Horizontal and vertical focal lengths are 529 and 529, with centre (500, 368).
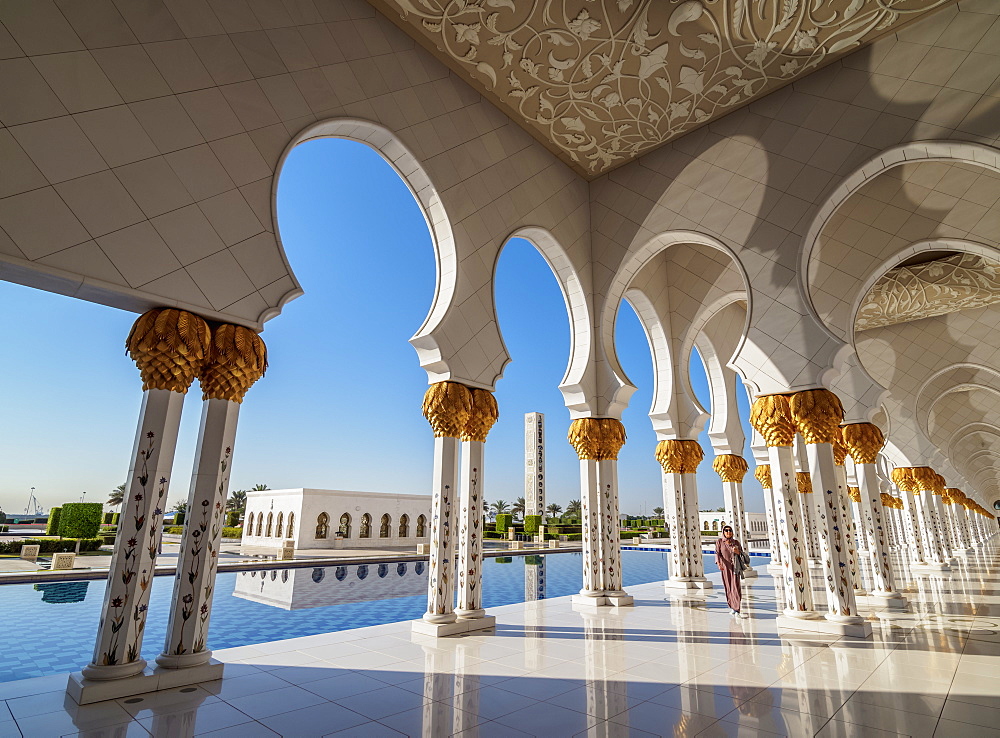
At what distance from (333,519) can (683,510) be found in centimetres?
1386

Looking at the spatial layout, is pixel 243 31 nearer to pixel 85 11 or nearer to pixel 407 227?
pixel 85 11

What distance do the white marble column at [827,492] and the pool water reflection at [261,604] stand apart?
5209 mm

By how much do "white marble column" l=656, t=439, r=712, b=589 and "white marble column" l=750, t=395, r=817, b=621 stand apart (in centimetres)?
262

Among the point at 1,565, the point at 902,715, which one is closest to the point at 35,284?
the point at 902,715

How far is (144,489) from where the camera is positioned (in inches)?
146

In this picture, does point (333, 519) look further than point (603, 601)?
Yes

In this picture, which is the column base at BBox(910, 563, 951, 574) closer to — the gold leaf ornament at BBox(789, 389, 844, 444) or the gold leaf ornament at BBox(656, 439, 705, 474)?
the gold leaf ornament at BBox(656, 439, 705, 474)

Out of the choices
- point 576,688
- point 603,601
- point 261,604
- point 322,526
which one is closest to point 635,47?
point 576,688

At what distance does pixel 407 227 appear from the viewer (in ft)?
114

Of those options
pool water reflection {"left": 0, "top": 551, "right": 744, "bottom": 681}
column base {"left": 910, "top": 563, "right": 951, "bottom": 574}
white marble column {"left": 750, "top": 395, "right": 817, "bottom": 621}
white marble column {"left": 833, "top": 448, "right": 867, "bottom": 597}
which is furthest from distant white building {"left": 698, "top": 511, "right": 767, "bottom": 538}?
white marble column {"left": 750, "top": 395, "right": 817, "bottom": 621}

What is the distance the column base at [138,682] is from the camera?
10.7 ft

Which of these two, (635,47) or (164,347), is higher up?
(635,47)

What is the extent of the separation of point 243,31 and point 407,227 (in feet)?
103

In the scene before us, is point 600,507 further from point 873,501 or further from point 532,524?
point 532,524
